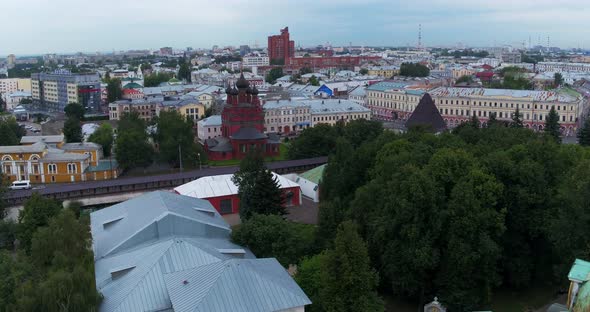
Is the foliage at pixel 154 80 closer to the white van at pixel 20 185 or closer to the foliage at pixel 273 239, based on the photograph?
the white van at pixel 20 185

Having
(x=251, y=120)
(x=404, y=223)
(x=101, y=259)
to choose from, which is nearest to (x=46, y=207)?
(x=101, y=259)

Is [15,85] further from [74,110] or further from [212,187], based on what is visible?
[212,187]

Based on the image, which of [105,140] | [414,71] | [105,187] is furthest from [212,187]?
[414,71]

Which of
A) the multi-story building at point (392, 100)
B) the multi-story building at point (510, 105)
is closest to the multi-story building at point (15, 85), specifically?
the multi-story building at point (392, 100)

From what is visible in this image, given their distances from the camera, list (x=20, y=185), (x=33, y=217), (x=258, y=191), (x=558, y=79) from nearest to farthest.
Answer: (x=33, y=217) → (x=258, y=191) → (x=20, y=185) → (x=558, y=79)

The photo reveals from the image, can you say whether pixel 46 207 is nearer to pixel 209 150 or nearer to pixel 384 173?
pixel 384 173

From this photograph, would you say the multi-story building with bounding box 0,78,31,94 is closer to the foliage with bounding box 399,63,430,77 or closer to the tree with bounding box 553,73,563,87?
the foliage with bounding box 399,63,430,77
